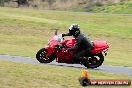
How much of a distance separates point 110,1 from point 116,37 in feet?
103

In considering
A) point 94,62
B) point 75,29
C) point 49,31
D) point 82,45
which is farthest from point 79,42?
point 49,31

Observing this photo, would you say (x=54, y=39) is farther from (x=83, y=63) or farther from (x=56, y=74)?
(x=56, y=74)

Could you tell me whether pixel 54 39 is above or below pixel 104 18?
above

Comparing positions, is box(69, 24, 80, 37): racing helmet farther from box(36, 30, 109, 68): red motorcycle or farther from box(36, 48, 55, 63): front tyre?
box(36, 48, 55, 63): front tyre

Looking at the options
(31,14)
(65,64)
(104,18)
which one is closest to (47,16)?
(31,14)

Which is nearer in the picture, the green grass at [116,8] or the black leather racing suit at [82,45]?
the black leather racing suit at [82,45]

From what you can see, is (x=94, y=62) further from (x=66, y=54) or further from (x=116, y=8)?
(x=116, y=8)

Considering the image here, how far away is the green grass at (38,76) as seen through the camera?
13477 millimetres

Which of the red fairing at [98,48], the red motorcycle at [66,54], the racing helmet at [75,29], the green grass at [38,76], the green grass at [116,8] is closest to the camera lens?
the green grass at [38,76]

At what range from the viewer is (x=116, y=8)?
61.5 m

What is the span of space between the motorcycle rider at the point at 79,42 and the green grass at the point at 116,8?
39.5 metres

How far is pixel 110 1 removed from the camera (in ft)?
223

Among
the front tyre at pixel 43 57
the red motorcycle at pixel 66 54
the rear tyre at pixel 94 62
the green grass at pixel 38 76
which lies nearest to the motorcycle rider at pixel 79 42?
the red motorcycle at pixel 66 54

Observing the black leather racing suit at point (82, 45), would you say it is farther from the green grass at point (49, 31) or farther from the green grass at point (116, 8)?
the green grass at point (116, 8)
